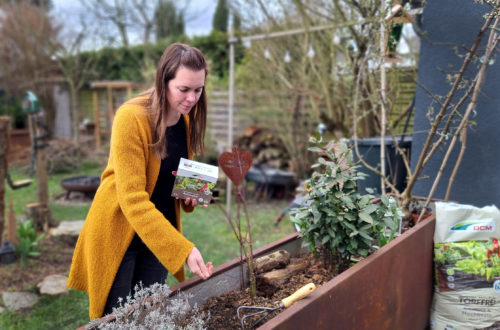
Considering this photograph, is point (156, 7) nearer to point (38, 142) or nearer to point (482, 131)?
point (38, 142)

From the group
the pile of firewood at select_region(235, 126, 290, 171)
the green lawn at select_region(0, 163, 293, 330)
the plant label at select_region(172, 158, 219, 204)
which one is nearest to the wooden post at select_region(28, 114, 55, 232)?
the green lawn at select_region(0, 163, 293, 330)

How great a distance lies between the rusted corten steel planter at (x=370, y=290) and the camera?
4.47 ft

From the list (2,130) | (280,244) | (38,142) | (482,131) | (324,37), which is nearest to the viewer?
(280,244)

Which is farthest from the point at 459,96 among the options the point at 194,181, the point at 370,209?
the point at 194,181

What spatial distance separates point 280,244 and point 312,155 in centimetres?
480

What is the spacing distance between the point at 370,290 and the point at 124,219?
1071mm

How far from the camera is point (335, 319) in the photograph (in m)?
1.46

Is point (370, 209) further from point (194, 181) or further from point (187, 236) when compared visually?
point (187, 236)

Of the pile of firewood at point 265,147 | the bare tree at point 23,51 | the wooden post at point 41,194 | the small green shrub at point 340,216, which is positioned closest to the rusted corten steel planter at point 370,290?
the small green shrub at point 340,216

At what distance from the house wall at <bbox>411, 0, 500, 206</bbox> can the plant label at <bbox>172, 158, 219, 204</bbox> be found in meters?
1.88

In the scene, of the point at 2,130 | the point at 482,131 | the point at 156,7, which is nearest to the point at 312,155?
the point at 482,131

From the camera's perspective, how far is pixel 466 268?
224cm

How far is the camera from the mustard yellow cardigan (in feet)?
4.52

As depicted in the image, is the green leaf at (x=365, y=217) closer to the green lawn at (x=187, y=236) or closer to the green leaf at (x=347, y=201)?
the green leaf at (x=347, y=201)
